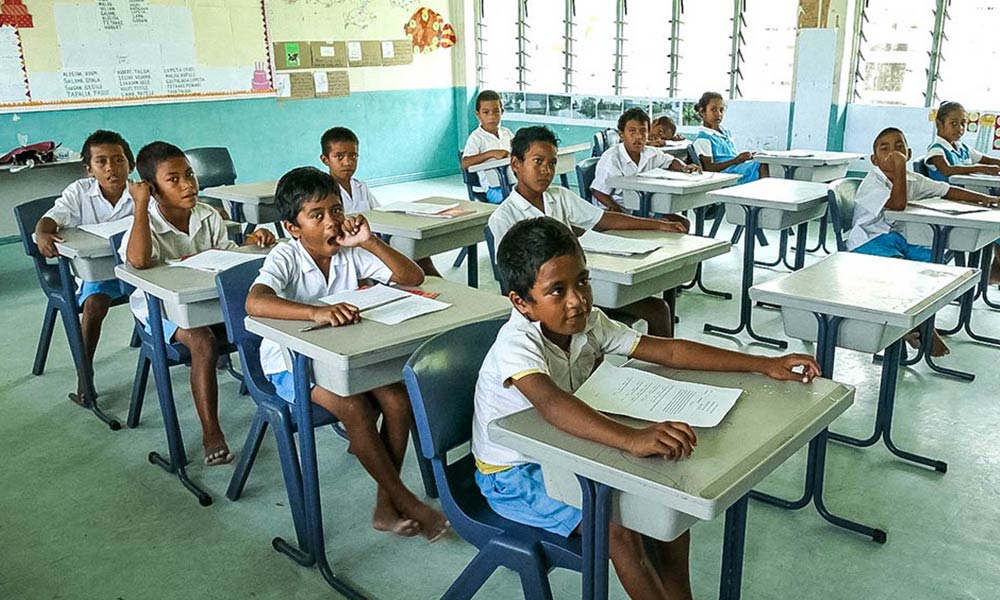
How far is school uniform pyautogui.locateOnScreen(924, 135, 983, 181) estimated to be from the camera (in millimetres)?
4766

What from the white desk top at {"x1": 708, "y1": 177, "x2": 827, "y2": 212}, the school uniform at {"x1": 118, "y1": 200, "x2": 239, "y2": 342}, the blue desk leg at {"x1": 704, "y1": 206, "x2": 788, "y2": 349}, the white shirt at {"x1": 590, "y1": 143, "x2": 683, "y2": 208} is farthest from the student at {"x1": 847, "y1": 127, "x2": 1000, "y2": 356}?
the school uniform at {"x1": 118, "y1": 200, "x2": 239, "y2": 342}

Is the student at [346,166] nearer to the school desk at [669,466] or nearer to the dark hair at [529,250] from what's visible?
the dark hair at [529,250]

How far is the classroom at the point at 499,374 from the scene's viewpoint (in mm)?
1609

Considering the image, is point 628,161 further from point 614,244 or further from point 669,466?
point 669,466

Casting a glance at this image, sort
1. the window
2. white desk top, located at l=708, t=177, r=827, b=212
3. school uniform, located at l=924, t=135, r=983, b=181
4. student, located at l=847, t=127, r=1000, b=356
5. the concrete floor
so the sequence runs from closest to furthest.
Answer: the concrete floor < student, located at l=847, t=127, r=1000, b=356 < white desk top, located at l=708, t=177, r=827, b=212 < school uniform, located at l=924, t=135, r=983, b=181 < the window

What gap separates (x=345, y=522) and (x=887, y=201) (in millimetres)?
2668

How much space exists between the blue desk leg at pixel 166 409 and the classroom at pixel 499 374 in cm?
1

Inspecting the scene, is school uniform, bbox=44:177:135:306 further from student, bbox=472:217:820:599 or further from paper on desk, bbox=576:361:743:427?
paper on desk, bbox=576:361:743:427

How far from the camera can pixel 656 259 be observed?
2.76 metres

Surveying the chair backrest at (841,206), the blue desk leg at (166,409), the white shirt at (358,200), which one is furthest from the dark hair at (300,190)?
the chair backrest at (841,206)

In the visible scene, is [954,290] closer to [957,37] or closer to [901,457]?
[901,457]

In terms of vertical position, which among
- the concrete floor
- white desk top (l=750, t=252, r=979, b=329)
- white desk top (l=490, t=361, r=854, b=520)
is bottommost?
the concrete floor

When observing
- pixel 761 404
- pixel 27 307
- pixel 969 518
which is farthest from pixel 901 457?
pixel 27 307

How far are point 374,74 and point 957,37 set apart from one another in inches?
204
